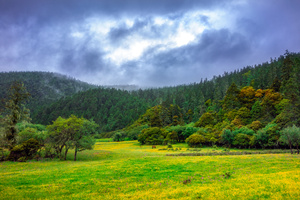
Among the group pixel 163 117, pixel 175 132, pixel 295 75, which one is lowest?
pixel 175 132

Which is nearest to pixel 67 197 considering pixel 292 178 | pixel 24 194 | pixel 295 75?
pixel 24 194

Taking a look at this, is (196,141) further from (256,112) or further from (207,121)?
(256,112)

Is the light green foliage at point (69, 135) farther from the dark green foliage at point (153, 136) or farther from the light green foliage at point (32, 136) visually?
the dark green foliage at point (153, 136)

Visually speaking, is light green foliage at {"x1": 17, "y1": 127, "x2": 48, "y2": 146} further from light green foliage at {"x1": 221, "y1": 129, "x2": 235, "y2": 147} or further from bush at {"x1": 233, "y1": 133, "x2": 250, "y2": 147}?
bush at {"x1": 233, "y1": 133, "x2": 250, "y2": 147}

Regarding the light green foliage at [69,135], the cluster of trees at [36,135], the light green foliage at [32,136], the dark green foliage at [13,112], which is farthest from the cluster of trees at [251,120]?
the dark green foliage at [13,112]

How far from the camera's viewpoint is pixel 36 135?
164 feet

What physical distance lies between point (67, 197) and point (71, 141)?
113 feet

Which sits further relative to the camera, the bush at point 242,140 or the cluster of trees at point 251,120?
the bush at point 242,140

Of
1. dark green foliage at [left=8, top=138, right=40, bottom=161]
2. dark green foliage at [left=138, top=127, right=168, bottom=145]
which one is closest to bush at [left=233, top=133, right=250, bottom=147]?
dark green foliage at [left=138, top=127, right=168, bottom=145]

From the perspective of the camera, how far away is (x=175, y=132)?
3802 inches

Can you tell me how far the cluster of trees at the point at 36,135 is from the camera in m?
44.8

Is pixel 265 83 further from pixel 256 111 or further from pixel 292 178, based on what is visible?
pixel 292 178

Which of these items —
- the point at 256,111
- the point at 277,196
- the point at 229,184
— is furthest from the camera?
the point at 256,111

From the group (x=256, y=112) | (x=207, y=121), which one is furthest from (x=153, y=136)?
(x=256, y=112)
